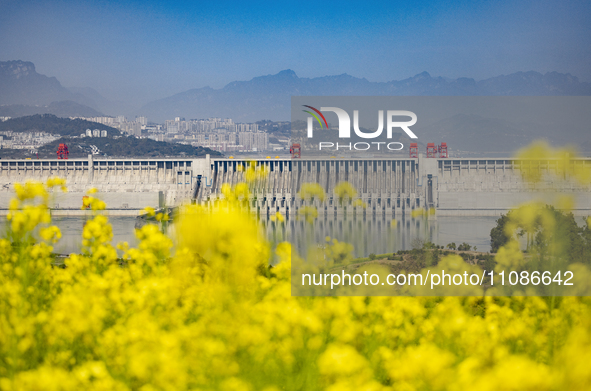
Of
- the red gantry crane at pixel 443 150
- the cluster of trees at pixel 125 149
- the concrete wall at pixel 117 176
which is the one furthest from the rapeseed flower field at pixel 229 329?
the cluster of trees at pixel 125 149

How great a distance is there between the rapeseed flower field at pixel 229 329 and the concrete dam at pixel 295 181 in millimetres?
22907

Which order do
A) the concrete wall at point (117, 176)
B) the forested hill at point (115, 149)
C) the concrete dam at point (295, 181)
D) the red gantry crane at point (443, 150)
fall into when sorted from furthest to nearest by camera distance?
the forested hill at point (115, 149) → the red gantry crane at point (443, 150) → the concrete wall at point (117, 176) → the concrete dam at point (295, 181)

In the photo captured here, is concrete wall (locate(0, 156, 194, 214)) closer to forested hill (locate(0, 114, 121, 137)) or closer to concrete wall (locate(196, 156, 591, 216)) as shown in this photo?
concrete wall (locate(196, 156, 591, 216))

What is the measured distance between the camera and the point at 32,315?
2.30 metres

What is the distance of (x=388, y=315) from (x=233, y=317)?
2.70 feet

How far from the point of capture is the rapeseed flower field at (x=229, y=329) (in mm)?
1564

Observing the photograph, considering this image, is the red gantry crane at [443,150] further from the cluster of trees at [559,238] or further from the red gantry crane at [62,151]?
the red gantry crane at [62,151]

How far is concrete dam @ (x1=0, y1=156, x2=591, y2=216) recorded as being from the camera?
27.3 meters

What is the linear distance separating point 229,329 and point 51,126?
8044cm

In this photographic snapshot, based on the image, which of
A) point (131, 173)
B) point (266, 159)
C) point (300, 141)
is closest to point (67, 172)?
point (131, 173)

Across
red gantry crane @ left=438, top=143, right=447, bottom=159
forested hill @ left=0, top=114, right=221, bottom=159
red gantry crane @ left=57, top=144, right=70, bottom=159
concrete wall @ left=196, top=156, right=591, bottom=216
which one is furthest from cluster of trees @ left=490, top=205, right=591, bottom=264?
forested hill @ left=0, top=114, right=221, bottom=159

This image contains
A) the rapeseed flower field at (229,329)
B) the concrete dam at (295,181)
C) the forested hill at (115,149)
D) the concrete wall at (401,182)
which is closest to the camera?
the rapeseed flower field at (229,329)

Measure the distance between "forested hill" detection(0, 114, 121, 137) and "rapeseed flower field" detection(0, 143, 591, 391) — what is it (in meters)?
70.3

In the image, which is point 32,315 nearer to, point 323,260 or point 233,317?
point 233,317
